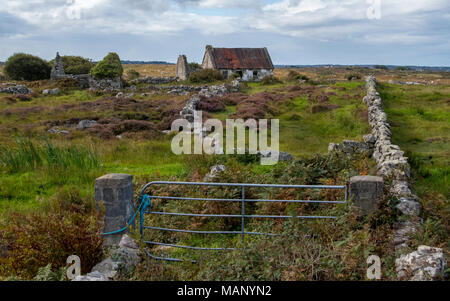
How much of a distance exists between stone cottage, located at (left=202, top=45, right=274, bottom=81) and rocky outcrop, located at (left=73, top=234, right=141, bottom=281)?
47.5 m

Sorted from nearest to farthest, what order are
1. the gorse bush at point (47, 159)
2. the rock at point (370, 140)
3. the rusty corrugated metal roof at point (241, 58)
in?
the gorse bush at point (47, 159) < the rock at point (370, 140) < the rusty corrugated metal roof at point (241, 58)

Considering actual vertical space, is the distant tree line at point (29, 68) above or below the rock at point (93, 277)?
above

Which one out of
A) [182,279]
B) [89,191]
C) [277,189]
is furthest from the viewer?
[89,191]

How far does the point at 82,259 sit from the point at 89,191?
416cm

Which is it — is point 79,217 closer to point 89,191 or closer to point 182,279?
point 182,279

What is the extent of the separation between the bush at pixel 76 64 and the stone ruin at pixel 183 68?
39.2 feet

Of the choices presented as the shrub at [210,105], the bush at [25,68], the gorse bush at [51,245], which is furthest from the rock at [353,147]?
the bush at [25,68]

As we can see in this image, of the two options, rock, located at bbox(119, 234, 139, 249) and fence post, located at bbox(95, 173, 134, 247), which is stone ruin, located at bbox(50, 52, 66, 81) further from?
rock, located at bbox(119, 234, 139, 249)

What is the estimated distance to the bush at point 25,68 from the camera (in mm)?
50441

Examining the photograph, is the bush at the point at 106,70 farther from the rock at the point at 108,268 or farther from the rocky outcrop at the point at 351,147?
the rock at the point at 108,268

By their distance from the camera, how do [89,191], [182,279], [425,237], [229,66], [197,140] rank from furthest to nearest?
[229,66] < [197,140] < [89,191] < [425,237] < [182,279]

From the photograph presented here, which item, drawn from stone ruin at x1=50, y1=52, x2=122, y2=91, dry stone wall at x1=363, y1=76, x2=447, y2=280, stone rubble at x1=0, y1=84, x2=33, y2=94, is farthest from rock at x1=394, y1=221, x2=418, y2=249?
stone ruin at x1=50, y1=52, x2=122, y2=91

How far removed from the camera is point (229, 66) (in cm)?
5278
